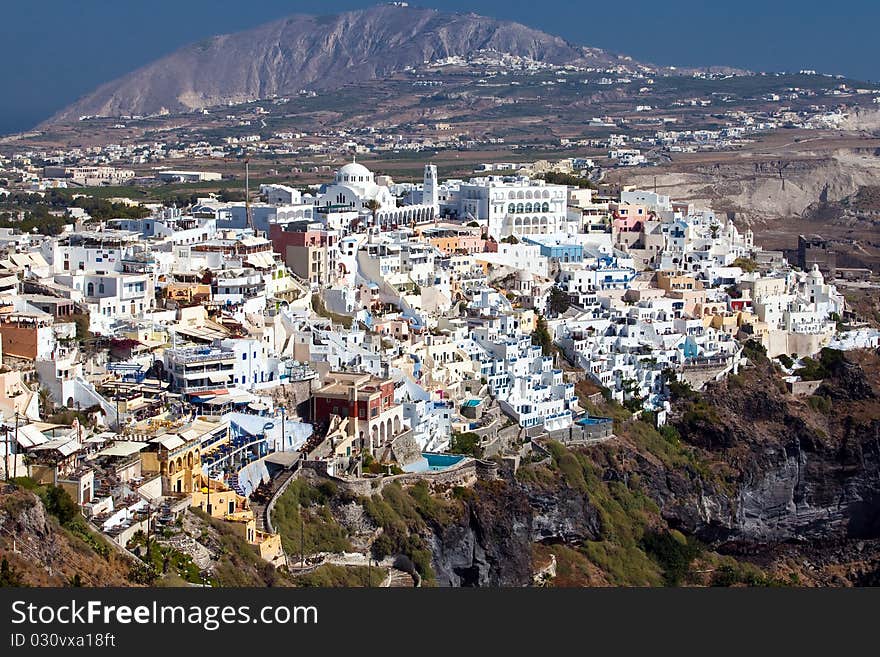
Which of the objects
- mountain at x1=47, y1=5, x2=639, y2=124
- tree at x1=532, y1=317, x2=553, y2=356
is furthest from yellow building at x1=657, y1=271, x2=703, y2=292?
mountain at x1=47, y1=5, x2=639, y2=124

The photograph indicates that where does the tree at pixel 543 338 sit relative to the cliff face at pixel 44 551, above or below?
below

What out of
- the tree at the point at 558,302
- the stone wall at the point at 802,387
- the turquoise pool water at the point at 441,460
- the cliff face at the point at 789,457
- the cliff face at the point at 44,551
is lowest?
the cliff face at the point at 789,457

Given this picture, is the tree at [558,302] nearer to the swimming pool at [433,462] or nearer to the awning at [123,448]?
the swimming pool at [433,462]

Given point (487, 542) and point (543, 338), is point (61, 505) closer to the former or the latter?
point (487, 542)

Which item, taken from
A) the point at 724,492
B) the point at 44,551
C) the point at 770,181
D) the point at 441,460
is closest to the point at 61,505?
the point at 44,551

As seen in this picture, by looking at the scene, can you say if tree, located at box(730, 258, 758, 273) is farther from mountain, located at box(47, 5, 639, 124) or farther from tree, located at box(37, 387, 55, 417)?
mountain, located at box(47, 5, 639, 124)

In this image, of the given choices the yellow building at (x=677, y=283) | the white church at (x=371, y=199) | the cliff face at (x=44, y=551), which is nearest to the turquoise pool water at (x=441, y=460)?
the cliff face at (x=44, y=551)
